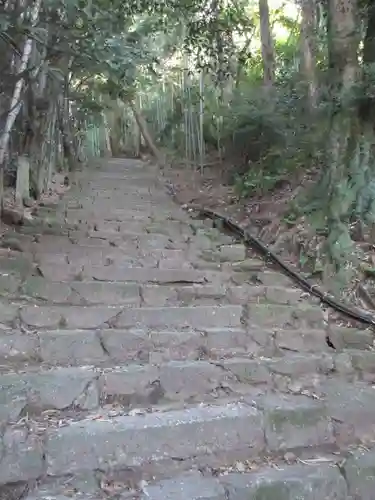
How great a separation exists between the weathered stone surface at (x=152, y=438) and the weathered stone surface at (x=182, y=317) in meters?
→ 0.88

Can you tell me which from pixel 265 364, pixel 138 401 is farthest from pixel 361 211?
pixel 138 401

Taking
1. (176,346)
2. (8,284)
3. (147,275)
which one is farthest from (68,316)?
(147,275)

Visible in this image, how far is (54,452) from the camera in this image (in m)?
2.12

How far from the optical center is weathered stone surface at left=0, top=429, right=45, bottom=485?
6.70ft

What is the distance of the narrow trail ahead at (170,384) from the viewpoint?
2143 mm

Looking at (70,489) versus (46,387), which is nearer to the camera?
(70,489)

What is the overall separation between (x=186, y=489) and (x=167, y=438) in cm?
27

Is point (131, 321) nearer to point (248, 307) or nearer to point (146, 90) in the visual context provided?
point (248, 307)

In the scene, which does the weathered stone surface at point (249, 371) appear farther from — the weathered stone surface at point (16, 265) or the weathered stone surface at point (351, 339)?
the weathered stone surface at point (16, 265)

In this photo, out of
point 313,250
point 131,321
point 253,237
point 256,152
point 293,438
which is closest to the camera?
point 293,438

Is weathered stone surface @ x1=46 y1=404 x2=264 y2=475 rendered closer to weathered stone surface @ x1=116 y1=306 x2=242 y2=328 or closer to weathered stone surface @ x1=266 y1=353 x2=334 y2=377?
weathered stone surface @ x1=266 y1=353 x2=334 y2=377

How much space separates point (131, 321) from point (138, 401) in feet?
2.38

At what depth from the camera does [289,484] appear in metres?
2.16

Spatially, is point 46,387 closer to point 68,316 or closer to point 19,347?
point 19,347
